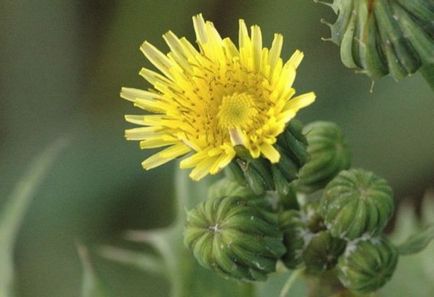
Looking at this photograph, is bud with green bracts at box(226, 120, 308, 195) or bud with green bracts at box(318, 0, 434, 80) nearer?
bud with green bracts at box(318, 0, 434, 80)

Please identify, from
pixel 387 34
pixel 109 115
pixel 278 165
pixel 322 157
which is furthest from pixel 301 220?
pixel 109 115

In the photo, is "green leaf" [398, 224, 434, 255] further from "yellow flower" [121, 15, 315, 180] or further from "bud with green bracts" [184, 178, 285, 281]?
"yellow flower" [121, 15, 315, 180]

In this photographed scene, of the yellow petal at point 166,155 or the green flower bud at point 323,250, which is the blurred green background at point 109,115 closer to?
the green flower bud at point 323,250

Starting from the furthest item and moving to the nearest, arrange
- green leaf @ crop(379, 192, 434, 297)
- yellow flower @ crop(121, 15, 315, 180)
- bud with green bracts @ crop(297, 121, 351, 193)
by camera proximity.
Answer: green leaf @ crop(379, 192, 434, 297)
bud with green bracts @ crop(297, 121, 351, 193)
yellow flower @ crop(121, 15, 315, 180)

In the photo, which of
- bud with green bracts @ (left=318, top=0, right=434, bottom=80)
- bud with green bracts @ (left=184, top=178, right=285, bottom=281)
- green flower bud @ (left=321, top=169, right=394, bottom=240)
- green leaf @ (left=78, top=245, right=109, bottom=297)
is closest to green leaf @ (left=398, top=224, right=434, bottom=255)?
green flower bud @ (left=321, top=169, right=394, bottom=240)

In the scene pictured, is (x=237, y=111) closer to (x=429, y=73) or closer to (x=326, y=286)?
(x=429, y=73)

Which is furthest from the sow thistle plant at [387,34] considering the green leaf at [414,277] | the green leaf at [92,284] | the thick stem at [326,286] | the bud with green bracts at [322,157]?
the green leaf at [414,277]
